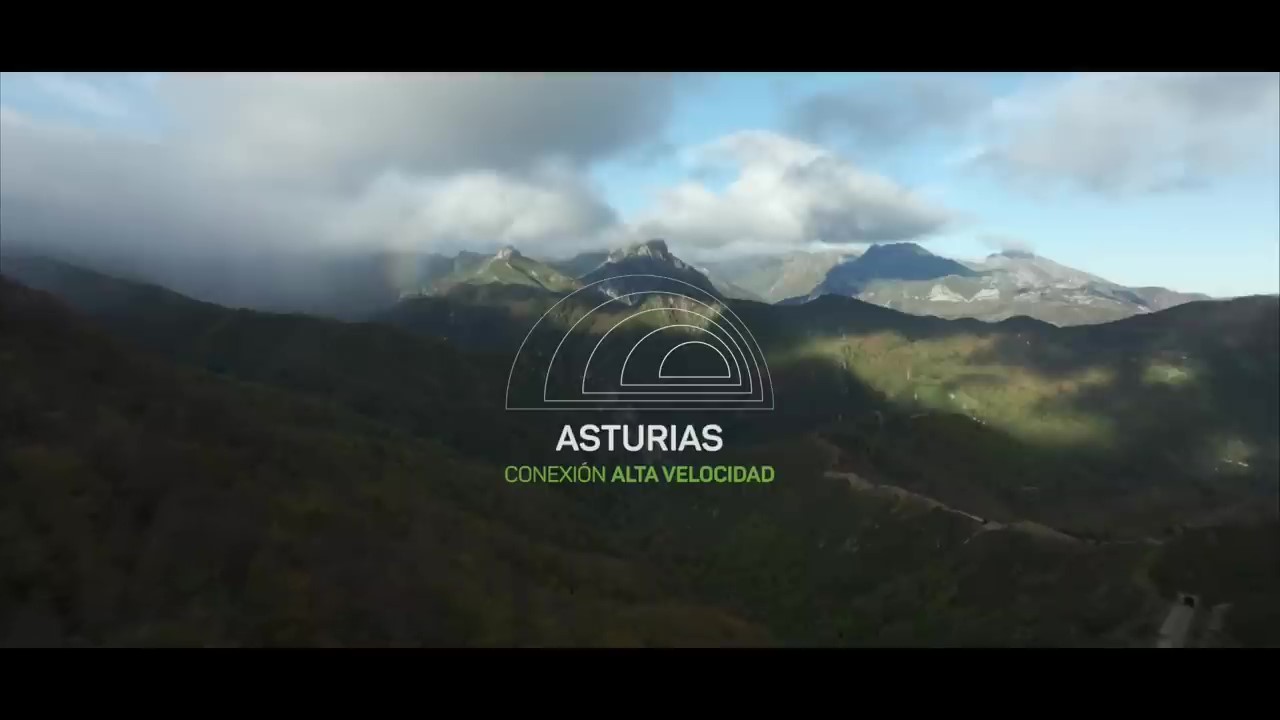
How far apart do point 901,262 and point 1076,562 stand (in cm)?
11555

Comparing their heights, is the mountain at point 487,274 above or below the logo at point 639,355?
above

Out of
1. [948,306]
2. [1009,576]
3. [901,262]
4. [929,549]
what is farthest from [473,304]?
[901,262]

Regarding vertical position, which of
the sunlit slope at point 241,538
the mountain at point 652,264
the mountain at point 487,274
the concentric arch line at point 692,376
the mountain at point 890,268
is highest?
the mountain at point 890,268

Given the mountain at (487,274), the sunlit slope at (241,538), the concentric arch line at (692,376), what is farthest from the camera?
the mountain at (487,274)

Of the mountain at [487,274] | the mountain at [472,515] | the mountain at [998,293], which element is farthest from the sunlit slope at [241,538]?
the mountain at [998,293]

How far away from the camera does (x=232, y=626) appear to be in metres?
9.11

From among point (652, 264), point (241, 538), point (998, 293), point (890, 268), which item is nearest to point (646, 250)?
point (652, 264)

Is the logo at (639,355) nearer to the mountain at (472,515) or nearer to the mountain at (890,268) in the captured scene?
the mountain at (472,515)

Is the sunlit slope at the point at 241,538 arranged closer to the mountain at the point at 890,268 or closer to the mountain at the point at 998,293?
the mountain at the point at 998,293

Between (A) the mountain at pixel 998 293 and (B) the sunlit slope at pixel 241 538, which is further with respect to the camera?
(A) the mountain at pixel 998 293

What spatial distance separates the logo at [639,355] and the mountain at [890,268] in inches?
3882

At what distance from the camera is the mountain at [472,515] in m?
10.3

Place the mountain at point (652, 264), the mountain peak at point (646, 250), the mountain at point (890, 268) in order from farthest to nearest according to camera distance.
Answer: the mountain at point (890, 268) < the mountain peak at point (646, 250) < the mountain at point (652, 264)

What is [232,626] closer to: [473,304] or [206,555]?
[206,555]
